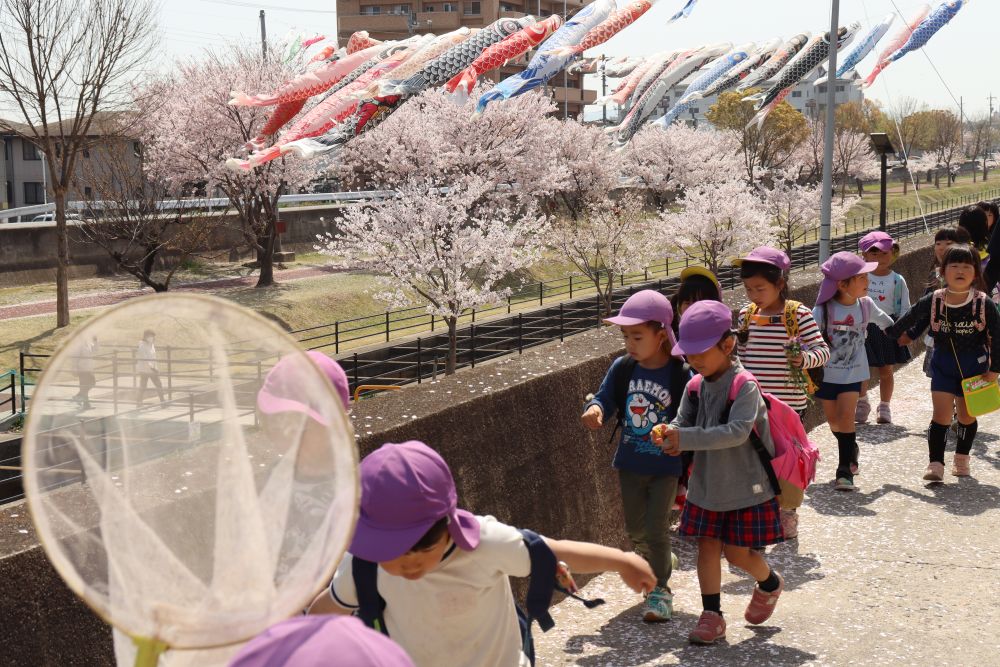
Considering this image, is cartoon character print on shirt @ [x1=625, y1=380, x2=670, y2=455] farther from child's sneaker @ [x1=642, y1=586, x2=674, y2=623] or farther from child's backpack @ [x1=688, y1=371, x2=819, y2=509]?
child's sneaker @ [x1=642, y1=586, x2=674, y2=623]

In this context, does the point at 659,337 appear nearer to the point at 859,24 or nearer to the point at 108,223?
the point at 108,223

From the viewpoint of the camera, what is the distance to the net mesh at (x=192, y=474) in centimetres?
139

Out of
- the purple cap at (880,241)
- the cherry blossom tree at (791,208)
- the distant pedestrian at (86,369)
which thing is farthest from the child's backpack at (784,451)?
the cherry blossom tree at (791,208)

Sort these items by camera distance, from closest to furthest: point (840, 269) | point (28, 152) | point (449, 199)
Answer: point (840, 269) < point (449, 199) < point (28, 152)

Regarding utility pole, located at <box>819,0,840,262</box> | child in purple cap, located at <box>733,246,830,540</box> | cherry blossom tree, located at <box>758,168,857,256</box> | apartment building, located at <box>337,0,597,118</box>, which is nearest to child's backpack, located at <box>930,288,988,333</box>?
child in purple cap, located at <box>733,246,830,540</box>

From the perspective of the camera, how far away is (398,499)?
211 centimetres

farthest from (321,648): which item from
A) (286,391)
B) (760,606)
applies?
(760,606)

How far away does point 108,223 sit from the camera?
3391 cm

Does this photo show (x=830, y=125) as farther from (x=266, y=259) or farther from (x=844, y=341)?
(x=266, y=259)

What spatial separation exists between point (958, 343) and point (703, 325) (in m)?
3.41

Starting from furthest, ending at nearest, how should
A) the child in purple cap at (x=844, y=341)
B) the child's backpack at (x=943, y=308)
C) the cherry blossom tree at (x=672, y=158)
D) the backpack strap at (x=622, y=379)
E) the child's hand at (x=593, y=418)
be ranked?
the cherry blossom tree at (x=672, y=158)
the child's backpack at (x=943, y=308)
the child in purple cap at (x=844, y=341)
the backpack strap at (x=622, y=379)
the child's hand at (x=593, y=418)

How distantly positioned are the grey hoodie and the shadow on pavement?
52cm

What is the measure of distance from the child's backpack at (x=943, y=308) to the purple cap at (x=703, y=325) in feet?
10.8

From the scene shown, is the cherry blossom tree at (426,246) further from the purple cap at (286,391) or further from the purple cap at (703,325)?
the purple cap at (286,391)
